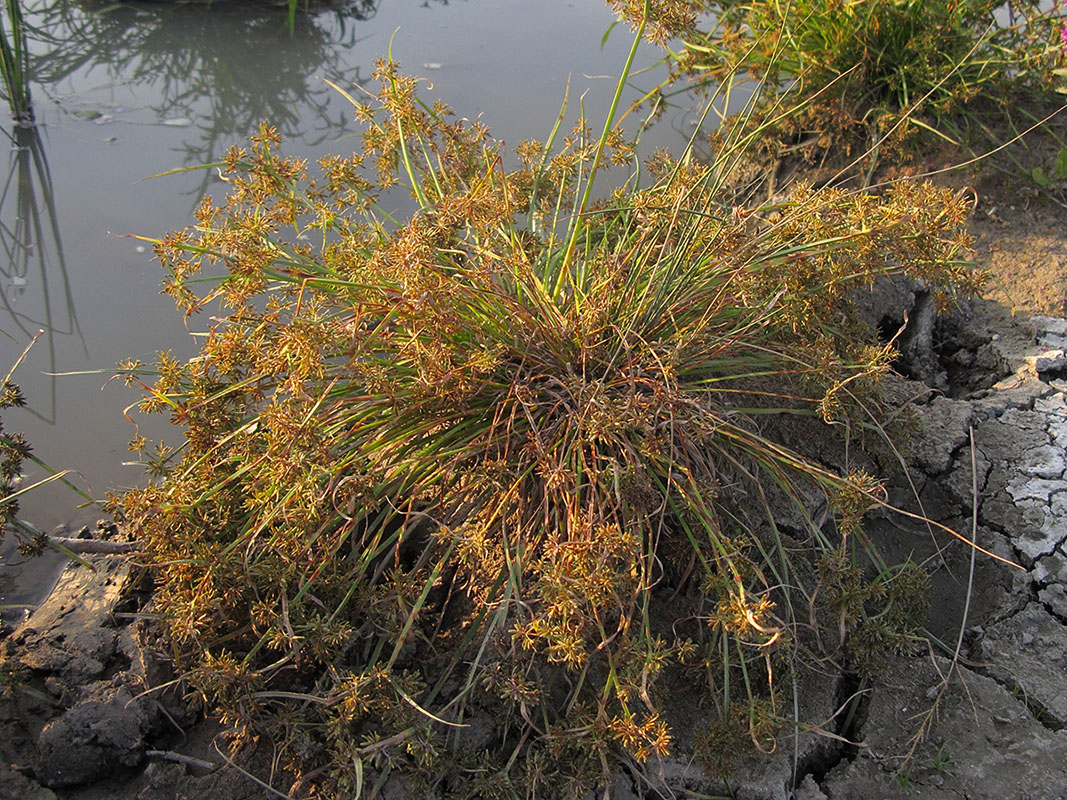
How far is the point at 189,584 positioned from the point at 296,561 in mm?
224

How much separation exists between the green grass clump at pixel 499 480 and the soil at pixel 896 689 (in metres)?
0.14

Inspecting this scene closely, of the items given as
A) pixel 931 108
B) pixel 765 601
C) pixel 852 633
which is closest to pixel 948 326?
pixel 931 108

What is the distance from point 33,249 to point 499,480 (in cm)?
250

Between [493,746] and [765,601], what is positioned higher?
[765,601]

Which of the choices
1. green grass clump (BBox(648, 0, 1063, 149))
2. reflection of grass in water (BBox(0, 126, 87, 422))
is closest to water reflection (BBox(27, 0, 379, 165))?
reflection of grass in water (BBox(0, 126, 87, 422))

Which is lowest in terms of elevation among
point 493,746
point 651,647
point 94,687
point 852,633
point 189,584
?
point 852,633

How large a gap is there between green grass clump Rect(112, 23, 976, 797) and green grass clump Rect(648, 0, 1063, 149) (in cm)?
126

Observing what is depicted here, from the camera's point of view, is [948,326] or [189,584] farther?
[948,326]

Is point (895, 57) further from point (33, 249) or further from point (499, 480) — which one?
point (33, 249)

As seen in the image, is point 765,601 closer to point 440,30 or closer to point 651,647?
point 651,647

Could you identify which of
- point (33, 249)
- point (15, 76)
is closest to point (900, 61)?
point (33, 249)

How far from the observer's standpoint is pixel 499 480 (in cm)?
171

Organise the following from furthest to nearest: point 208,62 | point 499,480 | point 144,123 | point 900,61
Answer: point 208,62 < point 144,123 < point 900,61 < point 499,480

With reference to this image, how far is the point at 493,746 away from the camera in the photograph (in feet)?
5.47
